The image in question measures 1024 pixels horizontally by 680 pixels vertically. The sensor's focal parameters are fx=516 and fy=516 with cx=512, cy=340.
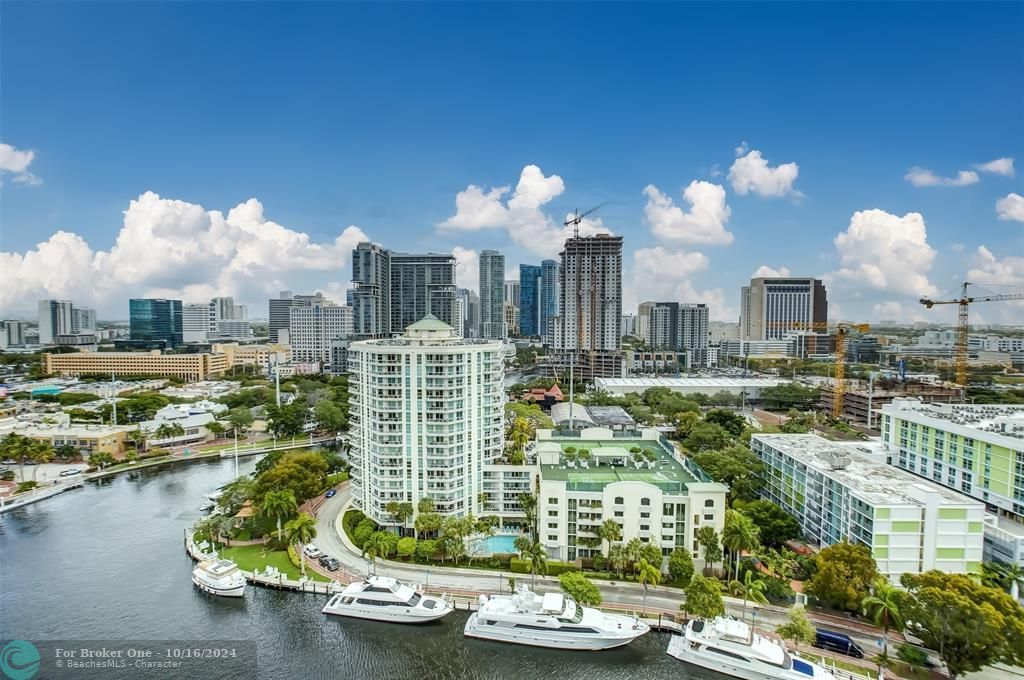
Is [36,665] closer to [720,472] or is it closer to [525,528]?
[525,528]

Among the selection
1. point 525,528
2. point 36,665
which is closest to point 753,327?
point 525,528

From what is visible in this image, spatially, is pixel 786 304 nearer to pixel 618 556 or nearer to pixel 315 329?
pixel 315 329

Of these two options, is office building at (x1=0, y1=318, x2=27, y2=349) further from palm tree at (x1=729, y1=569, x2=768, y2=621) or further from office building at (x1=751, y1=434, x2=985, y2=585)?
office building at (x1=751, y1=434, x2=985, y2=585)

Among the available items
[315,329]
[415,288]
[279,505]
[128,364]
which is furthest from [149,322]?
[279,505]

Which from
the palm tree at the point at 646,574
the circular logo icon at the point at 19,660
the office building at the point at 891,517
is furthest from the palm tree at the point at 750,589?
the circular logo icon at the point at 19,660

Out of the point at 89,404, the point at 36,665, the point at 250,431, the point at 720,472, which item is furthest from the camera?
the point at 89,404
